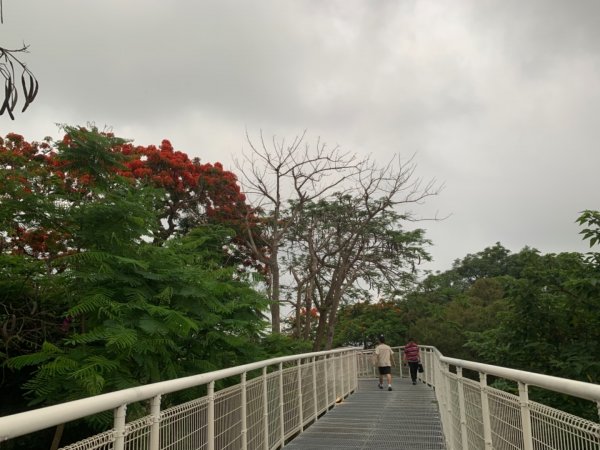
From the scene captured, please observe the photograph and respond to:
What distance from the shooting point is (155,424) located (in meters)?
3.00

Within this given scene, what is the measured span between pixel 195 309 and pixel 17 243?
3641mm

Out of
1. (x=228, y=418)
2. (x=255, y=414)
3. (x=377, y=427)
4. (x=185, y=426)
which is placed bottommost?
(x=377, y=427)

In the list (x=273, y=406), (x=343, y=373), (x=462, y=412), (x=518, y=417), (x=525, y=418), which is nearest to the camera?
(x=525, y=418)

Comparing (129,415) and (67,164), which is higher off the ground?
(67,164)

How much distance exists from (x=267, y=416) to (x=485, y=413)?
299cm

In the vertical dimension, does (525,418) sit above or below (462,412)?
above

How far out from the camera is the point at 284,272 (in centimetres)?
2005

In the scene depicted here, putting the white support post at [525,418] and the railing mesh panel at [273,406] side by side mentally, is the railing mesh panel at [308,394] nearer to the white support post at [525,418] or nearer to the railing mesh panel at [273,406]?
the railing mesh panel at [273,406]

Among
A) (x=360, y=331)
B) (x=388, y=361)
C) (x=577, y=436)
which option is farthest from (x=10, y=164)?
(x=360, y=331)

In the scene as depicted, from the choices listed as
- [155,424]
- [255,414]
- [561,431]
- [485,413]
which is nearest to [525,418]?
[561,431]

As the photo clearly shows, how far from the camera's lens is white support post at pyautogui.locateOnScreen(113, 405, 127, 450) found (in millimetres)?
2508

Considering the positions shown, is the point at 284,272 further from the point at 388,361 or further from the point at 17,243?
the point at 17,243

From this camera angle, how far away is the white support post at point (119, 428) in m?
2.51

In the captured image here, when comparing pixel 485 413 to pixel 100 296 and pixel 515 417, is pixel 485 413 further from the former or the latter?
pixel 100 296
